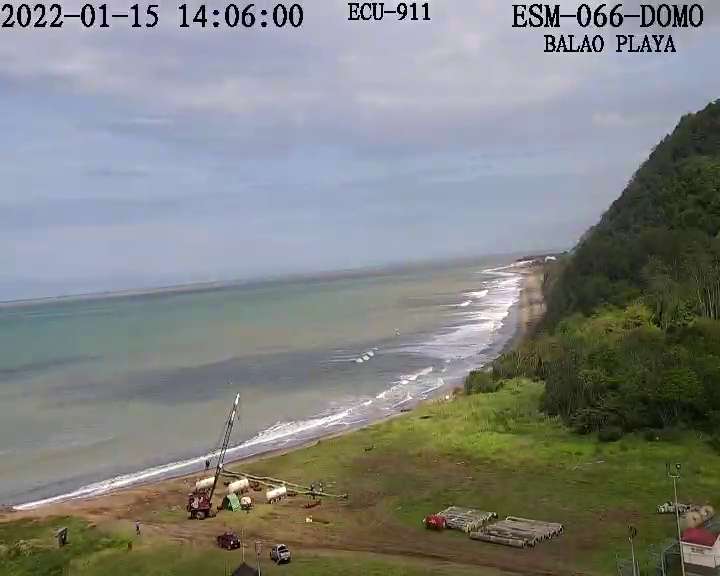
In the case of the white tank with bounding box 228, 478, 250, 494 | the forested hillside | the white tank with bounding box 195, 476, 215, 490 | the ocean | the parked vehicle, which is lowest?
the ocean

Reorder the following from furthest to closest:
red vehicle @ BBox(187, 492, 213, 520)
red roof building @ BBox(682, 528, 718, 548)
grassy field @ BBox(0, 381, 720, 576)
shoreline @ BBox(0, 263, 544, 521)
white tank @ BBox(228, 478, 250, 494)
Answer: shoreline @ BBox(0, 263, 544, 521)
white tank @ BBox(228, 478, 250, 494)
red vehicle @ BBox(187, 492, 213, 520)
grassy field @ BBox(0, 381, 720, 576)
red roof building @ BBox(682, 528, 718, 548)

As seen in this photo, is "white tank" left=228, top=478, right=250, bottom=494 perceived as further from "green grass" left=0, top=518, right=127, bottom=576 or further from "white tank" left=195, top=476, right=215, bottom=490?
"green grass" left=0, top=518, right=127, bottom=576

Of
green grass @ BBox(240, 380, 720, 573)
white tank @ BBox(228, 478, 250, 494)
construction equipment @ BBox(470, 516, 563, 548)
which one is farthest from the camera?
white tank @ BBox(228, 478, 250, 494)

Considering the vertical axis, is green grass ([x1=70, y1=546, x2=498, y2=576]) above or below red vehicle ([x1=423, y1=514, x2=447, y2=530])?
below

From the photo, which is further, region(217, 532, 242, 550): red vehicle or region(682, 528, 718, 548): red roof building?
region(217, 532, 242, 550): red vehicle

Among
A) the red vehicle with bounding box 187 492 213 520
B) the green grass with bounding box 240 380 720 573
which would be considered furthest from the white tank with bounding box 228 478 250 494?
the green grass with bounding box 240 380 720 573

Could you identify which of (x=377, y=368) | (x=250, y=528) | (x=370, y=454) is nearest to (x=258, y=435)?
(x=370, y=454)

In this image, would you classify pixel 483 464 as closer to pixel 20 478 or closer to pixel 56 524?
pixel 56 524

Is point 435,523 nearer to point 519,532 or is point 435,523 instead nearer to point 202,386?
point 519,532
